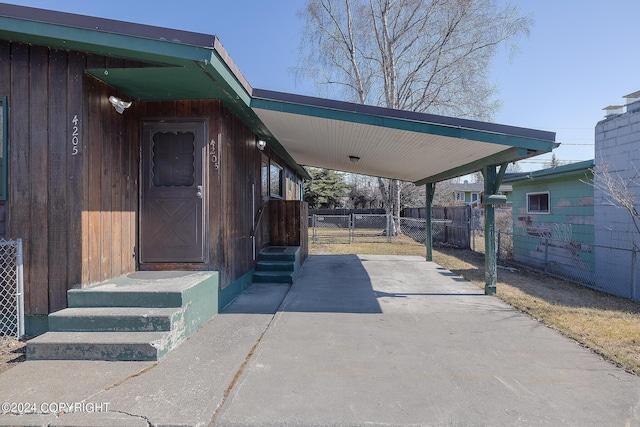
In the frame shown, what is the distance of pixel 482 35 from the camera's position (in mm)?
15172

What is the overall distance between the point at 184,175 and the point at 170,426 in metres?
3.29

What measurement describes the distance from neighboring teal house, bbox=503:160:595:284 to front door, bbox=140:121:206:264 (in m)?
7.34

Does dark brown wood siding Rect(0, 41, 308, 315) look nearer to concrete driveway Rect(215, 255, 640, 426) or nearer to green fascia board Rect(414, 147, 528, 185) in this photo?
concrete driveway Rect(215, 255, 640, 426)

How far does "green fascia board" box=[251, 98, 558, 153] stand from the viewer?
15.6 feet

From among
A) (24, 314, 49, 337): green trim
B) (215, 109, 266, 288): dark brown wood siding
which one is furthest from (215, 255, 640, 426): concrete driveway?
(24, 314, 49, 337): green trim

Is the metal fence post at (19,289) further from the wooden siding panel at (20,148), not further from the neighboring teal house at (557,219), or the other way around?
the neighboring teal house at (557,219)

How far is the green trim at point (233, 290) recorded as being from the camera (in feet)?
15.6

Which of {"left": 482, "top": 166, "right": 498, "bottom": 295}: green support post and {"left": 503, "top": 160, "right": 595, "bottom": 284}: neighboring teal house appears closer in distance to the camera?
{"left": 482, "top": 166, "right": 498, "bottom": 295}: green support post

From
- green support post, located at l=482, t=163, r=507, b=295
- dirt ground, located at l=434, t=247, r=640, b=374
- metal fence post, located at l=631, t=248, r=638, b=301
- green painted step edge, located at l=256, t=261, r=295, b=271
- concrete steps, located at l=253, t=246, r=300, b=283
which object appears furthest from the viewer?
green painted step edge, located at l=256, t=261, r=295, b=271

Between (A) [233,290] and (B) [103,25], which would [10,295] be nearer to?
(A) [233,290]

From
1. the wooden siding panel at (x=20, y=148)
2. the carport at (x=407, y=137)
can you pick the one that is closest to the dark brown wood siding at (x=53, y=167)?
the wooden siding panel at (x=20, y=148)

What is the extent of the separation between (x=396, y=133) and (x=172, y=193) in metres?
3.31

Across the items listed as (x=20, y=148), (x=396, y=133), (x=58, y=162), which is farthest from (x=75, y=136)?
(x=396, y=133)

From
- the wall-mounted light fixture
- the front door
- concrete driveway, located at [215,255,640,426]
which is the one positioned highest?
the wall-mounted light fixture
